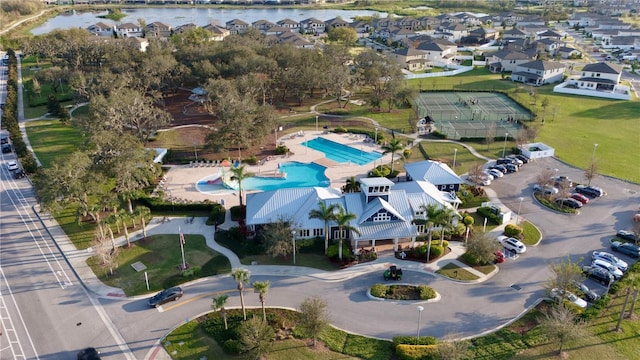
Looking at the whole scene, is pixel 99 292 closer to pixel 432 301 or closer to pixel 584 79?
pixel 432 301

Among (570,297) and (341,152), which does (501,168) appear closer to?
(341,152)

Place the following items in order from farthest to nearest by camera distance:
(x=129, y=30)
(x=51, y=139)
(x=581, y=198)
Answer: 1. (x=129, y=30)
2. (x=51, y=139)
3. (x=581, y=198)

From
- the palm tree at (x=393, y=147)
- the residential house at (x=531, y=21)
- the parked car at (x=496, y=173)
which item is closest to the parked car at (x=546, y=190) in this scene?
the parked car at (x=496, y=173)

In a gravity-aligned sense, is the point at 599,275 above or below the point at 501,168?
below

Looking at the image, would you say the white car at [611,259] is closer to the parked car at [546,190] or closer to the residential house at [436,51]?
the parked car at [546,190]

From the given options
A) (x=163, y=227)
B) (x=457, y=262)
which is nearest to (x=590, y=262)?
(x=457, y=262)

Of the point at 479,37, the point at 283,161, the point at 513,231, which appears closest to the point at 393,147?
the point at 283,161

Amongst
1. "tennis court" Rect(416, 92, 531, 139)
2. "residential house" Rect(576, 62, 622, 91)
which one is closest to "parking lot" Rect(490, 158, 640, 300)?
"tennis court" Rect(416, 92, 531, 139)
